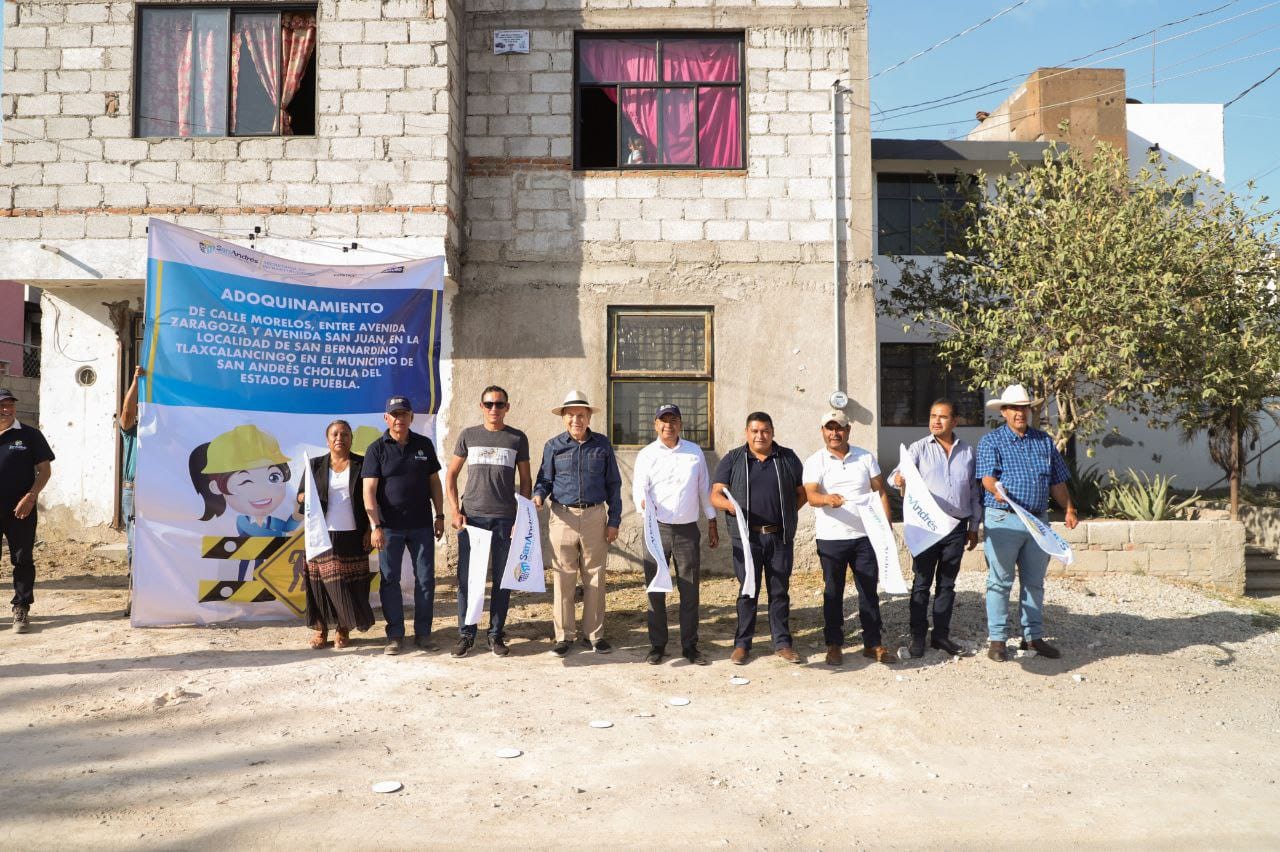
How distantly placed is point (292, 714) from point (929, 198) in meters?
13.6

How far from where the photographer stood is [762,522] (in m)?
6.55

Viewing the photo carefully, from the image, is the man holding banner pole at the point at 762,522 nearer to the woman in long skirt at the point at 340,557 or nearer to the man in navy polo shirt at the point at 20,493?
the woman in long skirt at the point at 340,557

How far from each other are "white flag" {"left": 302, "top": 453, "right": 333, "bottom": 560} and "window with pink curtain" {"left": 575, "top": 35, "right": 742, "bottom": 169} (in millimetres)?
5077

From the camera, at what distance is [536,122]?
1001 centimetres

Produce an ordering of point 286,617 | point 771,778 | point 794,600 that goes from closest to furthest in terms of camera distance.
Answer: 1. point 771,778
2. point 286,617
3. point 794,600

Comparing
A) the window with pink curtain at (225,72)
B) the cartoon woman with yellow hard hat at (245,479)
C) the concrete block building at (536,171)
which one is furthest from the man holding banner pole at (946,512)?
the window with pink curtain at (225,72)

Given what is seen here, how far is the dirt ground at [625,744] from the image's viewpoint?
154 inches

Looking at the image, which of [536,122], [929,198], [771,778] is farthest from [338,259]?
[929,198]

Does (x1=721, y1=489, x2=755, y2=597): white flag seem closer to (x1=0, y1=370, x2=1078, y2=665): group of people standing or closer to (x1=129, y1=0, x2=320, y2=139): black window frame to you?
(x1=0, y1=370, x2=1078, y2=665): group of people standing

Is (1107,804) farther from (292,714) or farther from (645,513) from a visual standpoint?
(292,714)

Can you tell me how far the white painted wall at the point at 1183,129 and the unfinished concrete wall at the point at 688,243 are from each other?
11797 millimetres

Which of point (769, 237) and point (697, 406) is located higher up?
point (769, 237)

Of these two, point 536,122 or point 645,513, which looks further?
point 536,122

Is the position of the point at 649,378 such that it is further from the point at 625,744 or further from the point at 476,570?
the point at 625,744
